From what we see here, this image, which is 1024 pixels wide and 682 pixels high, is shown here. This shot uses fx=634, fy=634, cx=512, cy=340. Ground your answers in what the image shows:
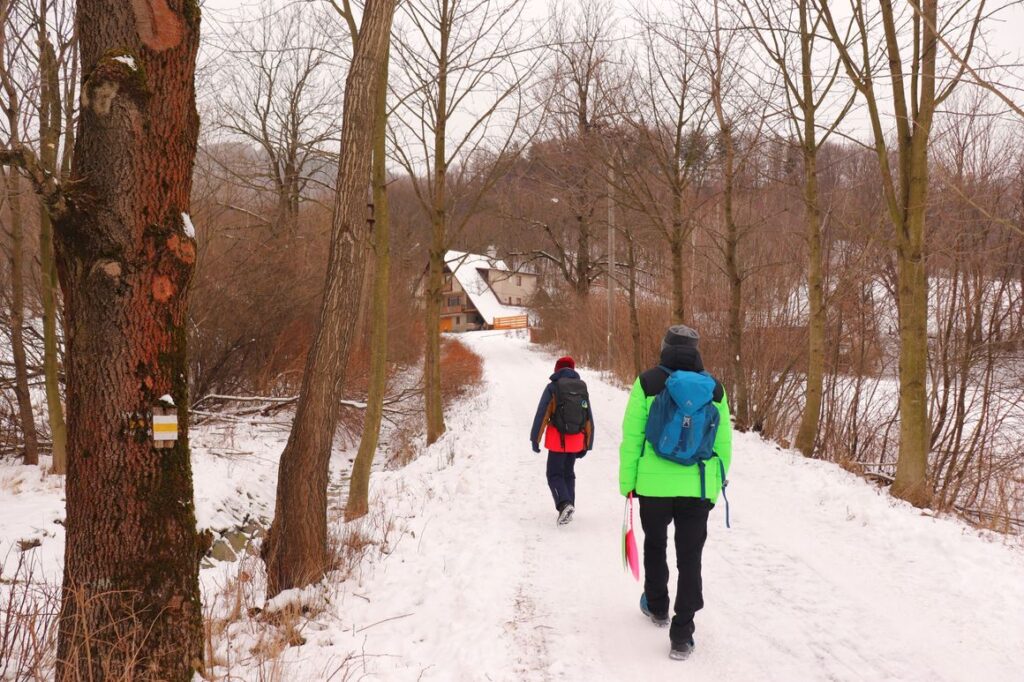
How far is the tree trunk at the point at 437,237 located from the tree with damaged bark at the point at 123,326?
7372 millimetres

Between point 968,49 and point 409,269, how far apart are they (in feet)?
73.0

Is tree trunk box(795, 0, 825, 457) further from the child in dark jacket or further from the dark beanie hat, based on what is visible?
the dark beanie hat

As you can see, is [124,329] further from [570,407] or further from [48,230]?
[48,230]

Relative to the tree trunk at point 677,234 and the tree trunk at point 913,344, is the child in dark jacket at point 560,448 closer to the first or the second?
the tree trunk at point 913,344

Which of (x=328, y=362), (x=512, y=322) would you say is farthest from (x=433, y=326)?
(x=512, y=322)

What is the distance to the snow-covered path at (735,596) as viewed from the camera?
12.0 ft

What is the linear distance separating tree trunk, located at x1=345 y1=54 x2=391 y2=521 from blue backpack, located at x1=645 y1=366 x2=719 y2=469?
450 cm

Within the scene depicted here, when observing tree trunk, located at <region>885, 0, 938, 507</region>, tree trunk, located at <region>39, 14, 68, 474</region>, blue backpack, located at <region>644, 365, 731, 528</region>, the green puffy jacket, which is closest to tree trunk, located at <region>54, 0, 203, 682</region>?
the green puffy jacket

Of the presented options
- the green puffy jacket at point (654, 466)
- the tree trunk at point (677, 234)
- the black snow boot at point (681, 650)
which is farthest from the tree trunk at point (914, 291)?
the tree trunk at point (677, 234)

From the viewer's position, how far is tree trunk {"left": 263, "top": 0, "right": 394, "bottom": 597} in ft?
15.6

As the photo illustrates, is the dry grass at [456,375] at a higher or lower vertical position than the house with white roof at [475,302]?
lower

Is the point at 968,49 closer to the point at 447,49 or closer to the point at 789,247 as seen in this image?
the point at 447,49

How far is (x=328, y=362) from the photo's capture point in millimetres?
4965

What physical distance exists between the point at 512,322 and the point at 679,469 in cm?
5169
